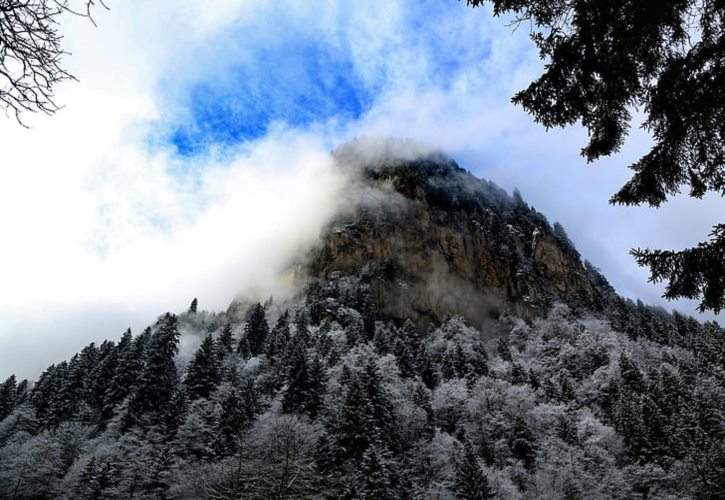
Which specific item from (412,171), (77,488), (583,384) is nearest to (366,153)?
(412,171)

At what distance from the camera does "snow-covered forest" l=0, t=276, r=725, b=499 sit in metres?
30.9

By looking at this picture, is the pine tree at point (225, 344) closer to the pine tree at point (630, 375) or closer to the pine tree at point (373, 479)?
the pine tree at point (373, 479)

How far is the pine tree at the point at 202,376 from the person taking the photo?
164 ft

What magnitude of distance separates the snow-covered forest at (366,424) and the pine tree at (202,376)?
175 millimetres

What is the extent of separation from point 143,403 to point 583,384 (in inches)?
2271

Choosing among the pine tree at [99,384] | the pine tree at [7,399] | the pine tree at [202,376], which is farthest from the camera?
the pine tree at [7,399]

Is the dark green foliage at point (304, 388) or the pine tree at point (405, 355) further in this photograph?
the pine tree at point (405, 355)

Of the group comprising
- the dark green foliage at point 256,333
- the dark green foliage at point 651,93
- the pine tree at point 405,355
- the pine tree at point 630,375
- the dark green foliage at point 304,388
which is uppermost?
the dark green foliage at point 256,333

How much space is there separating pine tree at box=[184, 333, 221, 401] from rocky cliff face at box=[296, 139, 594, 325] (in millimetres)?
63033

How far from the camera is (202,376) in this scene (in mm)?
51625

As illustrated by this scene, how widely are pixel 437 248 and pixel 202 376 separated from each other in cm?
9833

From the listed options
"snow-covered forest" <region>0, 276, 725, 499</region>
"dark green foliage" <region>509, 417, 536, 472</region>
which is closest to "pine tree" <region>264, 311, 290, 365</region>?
"snow-covered forest" <region>0, 276, 725, 499</region>

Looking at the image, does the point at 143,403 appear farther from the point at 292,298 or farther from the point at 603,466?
the point at 292,298

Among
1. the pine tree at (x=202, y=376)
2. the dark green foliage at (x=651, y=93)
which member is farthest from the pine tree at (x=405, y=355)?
the dark green foliage at (x=651, y=93)
